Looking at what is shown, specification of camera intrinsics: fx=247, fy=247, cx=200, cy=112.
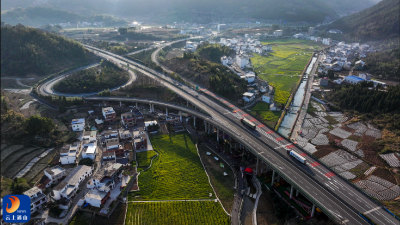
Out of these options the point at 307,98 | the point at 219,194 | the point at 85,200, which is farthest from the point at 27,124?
the point at 307,98

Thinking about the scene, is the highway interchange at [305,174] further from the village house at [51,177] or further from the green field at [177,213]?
the village house at [51,177]

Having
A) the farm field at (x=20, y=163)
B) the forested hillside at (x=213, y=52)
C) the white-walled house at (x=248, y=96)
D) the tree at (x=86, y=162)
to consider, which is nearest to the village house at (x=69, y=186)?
the tree at (x=86, y=162)

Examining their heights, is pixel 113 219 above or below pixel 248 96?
below

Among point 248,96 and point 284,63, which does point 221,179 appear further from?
point 284,63

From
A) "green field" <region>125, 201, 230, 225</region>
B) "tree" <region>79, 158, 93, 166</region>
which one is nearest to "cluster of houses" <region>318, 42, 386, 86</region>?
"green field" <region>125, 201, 230, 225</region>

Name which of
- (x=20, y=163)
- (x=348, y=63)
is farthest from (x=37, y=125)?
(x=348, y=63)

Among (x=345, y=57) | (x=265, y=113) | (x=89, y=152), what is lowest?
(x=89, y=152)
